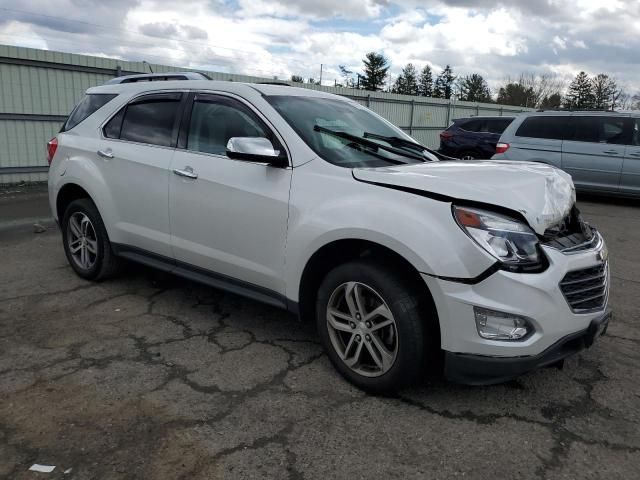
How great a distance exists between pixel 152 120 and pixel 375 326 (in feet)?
8.25

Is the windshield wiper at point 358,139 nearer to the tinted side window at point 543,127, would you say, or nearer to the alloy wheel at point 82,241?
the alloy wheel at point 82,241

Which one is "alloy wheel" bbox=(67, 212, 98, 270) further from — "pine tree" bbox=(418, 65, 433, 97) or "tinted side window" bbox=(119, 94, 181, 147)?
"pine tree" bbox=(418, 65, 433, 97)

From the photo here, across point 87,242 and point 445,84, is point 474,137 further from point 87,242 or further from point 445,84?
point 445,84

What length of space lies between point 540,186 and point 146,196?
2.76 m

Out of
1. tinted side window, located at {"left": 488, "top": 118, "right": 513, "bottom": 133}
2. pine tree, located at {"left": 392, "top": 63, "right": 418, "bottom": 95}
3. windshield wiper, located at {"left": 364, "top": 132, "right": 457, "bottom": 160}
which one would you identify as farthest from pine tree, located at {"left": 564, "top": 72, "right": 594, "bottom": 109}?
windshield wiper, located at {"left": 364, "top": 132, "right": 457, "bottom": 160}

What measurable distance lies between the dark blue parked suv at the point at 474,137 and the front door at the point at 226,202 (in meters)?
10.0

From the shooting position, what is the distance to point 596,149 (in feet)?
31.7

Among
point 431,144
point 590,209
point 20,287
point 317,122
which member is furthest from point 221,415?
point 431,144

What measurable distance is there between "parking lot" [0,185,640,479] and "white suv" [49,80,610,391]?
0.30 meters

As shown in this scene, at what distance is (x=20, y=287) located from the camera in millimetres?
Result: 4723

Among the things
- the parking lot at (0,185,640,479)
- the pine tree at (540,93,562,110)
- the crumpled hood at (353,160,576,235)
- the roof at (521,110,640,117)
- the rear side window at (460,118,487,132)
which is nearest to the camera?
the parking lot at (0,185,640,479)

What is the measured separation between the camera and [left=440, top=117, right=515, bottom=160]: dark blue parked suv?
12.8m

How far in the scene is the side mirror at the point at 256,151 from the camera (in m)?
3.17

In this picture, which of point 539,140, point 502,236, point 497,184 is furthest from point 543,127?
point 502,236
